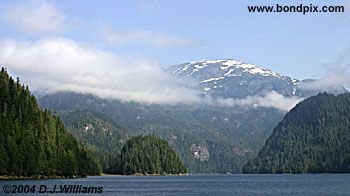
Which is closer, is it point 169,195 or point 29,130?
point 169,195

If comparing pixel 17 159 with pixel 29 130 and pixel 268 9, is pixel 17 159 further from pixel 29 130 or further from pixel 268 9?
pixel 268 9

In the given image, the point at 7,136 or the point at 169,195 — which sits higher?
the point at 7,136

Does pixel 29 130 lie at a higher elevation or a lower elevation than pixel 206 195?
higher

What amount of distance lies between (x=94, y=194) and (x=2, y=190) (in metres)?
18.1

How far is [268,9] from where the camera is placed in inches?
3063

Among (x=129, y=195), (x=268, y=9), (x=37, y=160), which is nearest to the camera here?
(x=268, y=9)

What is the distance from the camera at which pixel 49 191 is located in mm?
130125

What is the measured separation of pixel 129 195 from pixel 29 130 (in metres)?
70.3

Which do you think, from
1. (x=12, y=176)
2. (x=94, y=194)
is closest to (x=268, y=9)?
(x=94, y=194)

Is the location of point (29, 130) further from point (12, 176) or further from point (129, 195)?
point (129, 195)

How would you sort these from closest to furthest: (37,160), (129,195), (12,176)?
1. (129,195)
2. (12,176)
3. (37,160)

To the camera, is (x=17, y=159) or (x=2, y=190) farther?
(x=17, y=159)

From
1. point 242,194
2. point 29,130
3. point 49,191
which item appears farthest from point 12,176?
point 242,194

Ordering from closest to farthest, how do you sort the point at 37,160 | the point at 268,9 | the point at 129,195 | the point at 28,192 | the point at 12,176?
the point at 268,9, the point at 28,192, the point at 129,195, the point at 12,176, the point at 37,160
